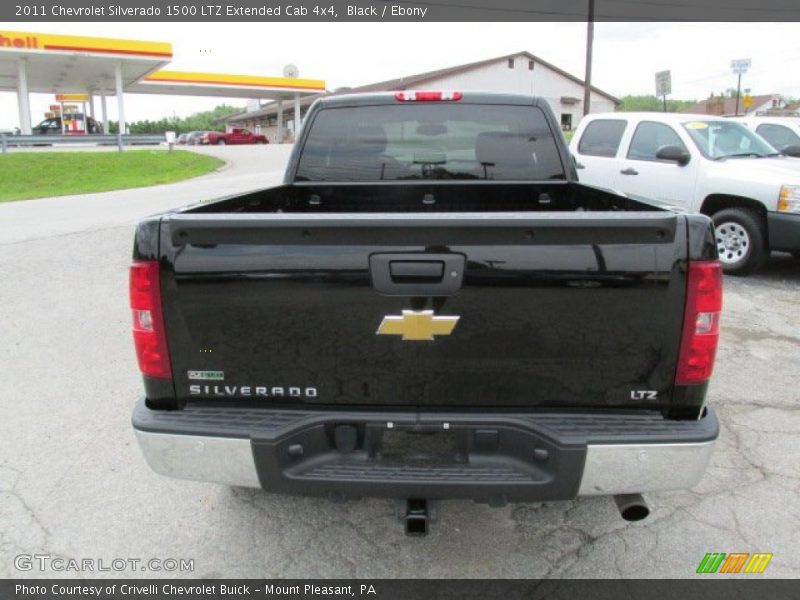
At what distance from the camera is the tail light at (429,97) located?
4.16 m

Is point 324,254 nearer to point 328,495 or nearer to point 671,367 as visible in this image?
point 328,495

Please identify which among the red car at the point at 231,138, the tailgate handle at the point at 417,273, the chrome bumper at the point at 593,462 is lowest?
the chrome bumper at the point at 593,462

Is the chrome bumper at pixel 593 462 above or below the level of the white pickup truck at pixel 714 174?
below

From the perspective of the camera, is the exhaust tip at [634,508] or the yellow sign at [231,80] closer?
the exhaust tip at [634,508]

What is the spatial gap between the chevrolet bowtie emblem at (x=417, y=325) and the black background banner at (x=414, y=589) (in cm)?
114

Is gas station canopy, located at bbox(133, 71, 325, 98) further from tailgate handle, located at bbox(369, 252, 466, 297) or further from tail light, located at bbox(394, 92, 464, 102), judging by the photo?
tailgate handle, located at bbox(369, 252, 466, 297)

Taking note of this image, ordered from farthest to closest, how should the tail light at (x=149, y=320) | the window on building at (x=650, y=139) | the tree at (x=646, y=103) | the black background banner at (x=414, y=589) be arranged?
the tree at (x=646, y=103) < the window on building at (x=650, y=139) < the black background banner at (x=414, y=589) < the tail light at (x=149, y=320)

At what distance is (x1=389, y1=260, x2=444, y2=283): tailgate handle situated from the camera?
7.17 ft

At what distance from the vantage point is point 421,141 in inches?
166

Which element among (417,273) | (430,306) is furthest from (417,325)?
(417,273)

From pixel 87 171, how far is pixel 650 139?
822 inches

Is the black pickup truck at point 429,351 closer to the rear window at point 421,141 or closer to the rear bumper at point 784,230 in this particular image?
the rear window at point 421,141

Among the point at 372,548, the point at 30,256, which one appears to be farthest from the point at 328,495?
the point at 30,256

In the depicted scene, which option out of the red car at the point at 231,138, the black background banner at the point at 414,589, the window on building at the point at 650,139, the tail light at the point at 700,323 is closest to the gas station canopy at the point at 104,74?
the red car at the point at 231,138
